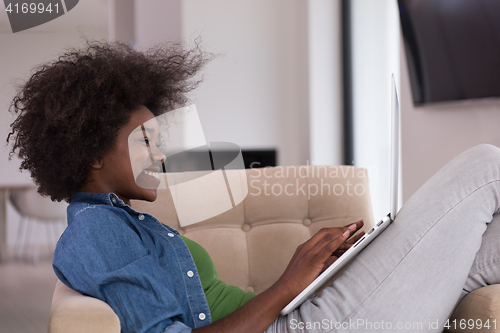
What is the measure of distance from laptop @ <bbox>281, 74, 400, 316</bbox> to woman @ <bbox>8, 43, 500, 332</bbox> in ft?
0.06

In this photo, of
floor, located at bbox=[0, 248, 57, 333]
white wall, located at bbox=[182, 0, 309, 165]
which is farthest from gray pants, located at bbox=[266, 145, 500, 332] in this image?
white wall, located at bbox=[182, 0, 309, 165]

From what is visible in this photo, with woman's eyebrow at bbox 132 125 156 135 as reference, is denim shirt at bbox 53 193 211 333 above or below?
below

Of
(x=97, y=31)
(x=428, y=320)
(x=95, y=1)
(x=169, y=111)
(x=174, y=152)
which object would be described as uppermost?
(x=95, y=1)

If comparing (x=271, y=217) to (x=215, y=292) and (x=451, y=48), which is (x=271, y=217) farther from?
(x=451, y=48)

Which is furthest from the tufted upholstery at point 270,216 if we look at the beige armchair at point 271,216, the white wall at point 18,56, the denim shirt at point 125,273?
the white wall at point 18,56

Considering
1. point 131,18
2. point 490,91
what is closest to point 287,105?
point 131,18

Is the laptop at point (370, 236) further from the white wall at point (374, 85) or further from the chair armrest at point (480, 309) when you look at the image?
the white wall at point (374, 85)

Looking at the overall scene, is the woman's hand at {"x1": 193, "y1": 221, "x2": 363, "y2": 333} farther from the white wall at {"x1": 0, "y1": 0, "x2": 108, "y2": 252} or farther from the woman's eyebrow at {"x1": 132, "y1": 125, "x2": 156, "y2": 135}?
the white wall at {"x1": 0, "y1": 0, "x2": 108, "y2": 252}

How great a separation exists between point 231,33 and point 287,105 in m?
0.57

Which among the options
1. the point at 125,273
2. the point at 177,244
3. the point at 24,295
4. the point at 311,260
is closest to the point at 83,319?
the point at 125,273

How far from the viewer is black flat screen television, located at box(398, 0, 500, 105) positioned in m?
1.41

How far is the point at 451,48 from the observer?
1.55 meters

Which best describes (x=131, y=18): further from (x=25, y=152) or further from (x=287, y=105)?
(x=25, y=152)

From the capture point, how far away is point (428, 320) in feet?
2.21
